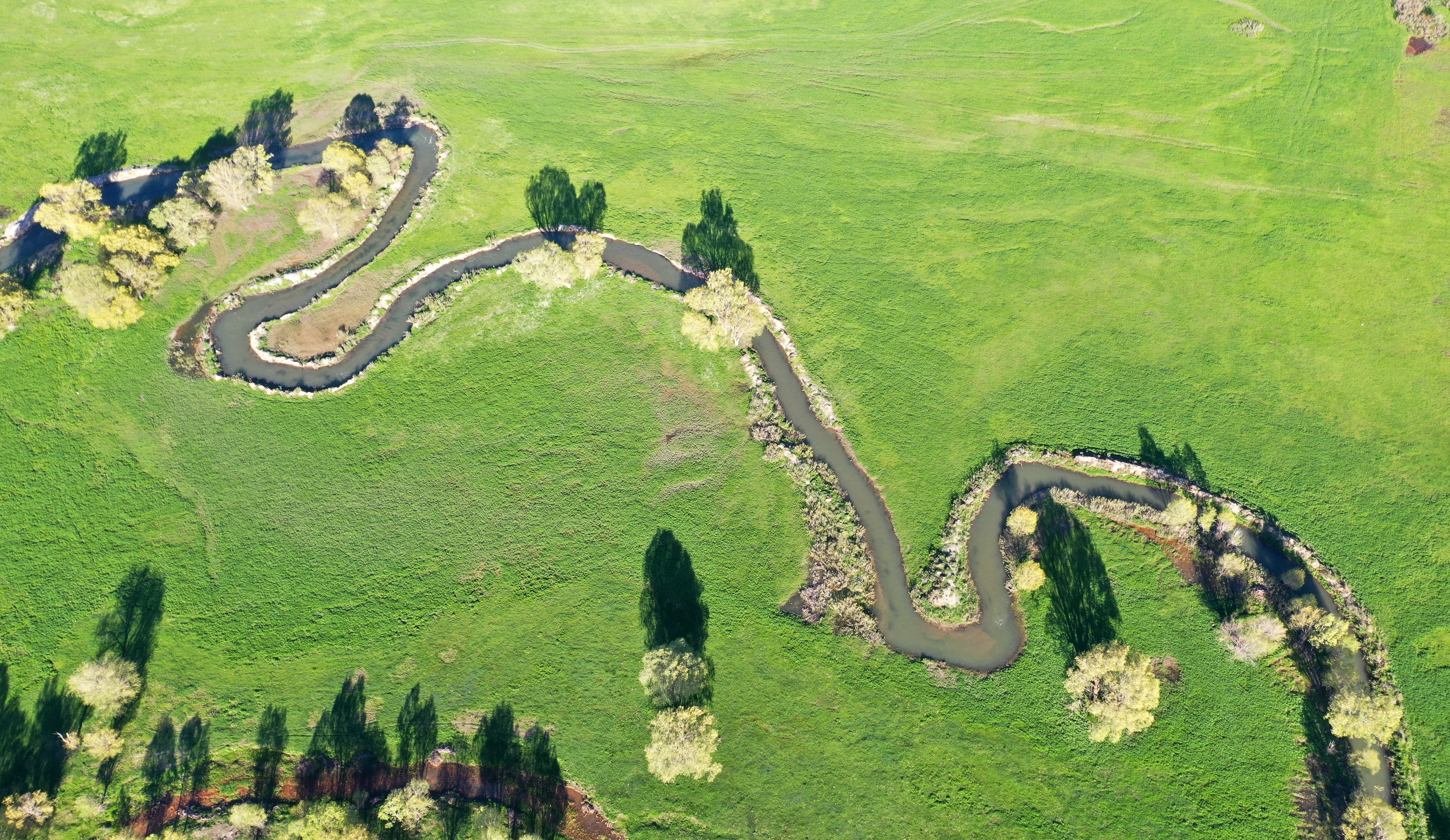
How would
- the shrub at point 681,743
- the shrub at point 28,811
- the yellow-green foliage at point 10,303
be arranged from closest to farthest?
the shrub at point 28,811, the shrub at point 681,743, the yellow-green foliage at point 10,303

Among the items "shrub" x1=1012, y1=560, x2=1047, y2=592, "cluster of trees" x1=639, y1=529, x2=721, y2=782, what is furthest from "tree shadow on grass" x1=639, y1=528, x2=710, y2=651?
"shrub" x1=1012, y1=560, x2=1047, y2=592

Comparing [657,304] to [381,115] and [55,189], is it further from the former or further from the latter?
[55,189]

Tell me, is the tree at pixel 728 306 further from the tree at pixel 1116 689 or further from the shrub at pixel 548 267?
the tree at pixel 1116 689

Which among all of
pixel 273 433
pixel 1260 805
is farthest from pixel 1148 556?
pixel 273 433

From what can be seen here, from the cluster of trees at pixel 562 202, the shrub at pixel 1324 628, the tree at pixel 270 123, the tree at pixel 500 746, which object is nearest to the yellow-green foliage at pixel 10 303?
the tree at pixel 270 123

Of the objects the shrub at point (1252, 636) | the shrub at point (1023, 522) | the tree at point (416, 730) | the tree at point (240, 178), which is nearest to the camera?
the tree at point (416, 730)

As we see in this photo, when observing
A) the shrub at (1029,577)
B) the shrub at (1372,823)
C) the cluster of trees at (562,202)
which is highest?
the cluster of trees at (562,202)

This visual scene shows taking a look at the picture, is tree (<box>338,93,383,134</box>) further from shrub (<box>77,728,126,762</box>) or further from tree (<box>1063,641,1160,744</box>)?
tree (<box>1063,641,1160,744</box>)
